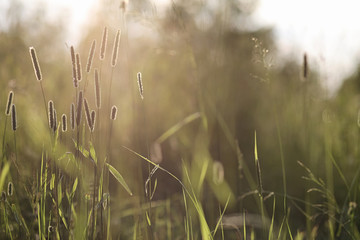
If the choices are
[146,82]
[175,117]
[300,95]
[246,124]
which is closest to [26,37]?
[146,82]

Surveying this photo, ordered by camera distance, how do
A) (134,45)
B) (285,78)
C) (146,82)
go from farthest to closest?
(285,78)
(134,45)
(146,82)

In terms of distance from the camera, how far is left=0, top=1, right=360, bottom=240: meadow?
175 centimetres

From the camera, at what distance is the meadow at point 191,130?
1.75 meters

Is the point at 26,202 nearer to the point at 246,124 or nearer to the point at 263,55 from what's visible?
the point at 263,55

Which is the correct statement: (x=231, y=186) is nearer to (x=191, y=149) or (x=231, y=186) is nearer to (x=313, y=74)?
(x=191, y=149)

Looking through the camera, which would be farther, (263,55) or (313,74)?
(313,74)

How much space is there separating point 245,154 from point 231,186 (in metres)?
0.46

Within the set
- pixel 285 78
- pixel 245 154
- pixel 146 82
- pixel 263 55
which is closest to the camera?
pixel 263 55

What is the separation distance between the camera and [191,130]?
9.62 feet

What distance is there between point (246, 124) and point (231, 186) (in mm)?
882

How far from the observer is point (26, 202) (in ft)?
5.15

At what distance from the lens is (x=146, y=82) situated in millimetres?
3086

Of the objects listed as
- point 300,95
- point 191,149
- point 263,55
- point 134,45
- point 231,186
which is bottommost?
point 231,186

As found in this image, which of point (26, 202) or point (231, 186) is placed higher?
point (26, 202)
